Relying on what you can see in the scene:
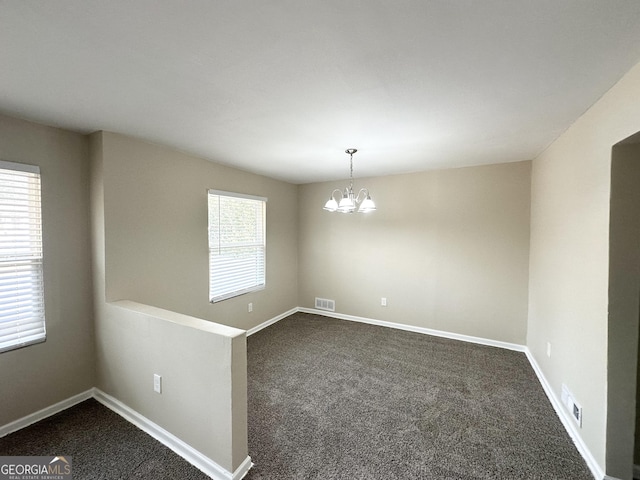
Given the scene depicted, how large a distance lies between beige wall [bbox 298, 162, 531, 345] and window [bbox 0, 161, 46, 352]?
339 centimetres

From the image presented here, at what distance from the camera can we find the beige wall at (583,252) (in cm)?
157

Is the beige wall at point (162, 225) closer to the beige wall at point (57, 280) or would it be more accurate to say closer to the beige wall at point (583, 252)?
the beige wall at point (57, 280)

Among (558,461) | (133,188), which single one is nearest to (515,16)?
(558,461)

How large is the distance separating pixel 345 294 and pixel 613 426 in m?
3.23

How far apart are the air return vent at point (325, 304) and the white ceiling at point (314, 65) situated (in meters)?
3.05

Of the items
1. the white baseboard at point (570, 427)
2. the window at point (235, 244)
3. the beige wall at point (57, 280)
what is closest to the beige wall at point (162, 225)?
the window at point (235, 244)

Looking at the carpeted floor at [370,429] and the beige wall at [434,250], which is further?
the beige wall at [434,250]

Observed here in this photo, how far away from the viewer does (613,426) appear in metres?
1.53

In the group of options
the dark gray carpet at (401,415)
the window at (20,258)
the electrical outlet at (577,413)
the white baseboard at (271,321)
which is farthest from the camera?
the white baseboard at (271,321)

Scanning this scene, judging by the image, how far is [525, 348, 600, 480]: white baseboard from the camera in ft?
5.36

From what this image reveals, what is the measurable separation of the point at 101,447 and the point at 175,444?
0.53 meters

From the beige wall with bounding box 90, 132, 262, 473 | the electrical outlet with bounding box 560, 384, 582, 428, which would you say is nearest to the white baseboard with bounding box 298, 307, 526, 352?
the electrical outlet with bounding box 560, 384, 582, 428

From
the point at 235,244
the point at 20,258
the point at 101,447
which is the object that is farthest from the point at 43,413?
the point at 235,244

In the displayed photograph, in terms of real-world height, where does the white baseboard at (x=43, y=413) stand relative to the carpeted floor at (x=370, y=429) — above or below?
above
